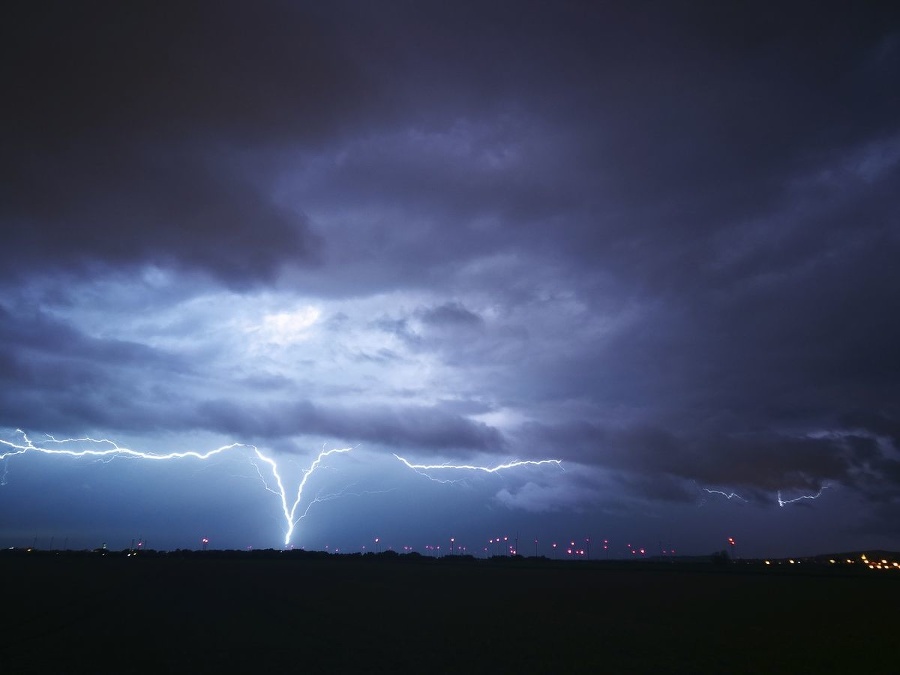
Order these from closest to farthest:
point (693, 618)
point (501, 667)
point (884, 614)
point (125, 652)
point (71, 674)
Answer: point (71, 674) < point (501, 667) < point (125, 652) < point (693, 618) < point (884, 614)

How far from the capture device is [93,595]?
41.5 metres

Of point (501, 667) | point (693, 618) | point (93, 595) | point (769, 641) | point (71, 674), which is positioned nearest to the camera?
point (71, 674)

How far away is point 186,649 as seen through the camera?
21547 millimetres

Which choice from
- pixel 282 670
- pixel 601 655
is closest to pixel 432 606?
pixel 601 655

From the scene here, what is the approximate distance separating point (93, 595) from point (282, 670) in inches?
1225

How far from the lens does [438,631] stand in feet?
85.7

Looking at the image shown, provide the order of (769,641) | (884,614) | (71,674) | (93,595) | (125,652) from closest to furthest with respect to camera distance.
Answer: (71,674) → (125,652) → (769,641) → (884,614) → (93,595)

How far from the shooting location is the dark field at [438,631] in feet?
64.2

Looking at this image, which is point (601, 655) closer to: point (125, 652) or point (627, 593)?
point (125, 652)

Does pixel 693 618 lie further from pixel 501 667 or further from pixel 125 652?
pixel 125 652

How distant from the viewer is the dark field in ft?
64.2

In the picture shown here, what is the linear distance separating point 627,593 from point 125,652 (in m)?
37.0

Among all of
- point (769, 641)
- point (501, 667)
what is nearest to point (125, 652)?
point (501, 667)

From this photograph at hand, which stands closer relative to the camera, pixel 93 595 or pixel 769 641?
pixel 769 641
